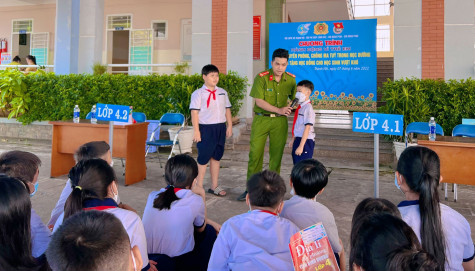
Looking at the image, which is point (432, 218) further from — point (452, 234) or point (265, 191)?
point (265, 191)

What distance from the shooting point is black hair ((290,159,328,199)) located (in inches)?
87.1

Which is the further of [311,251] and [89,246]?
[311,251]

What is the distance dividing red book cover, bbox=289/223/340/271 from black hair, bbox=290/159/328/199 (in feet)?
2.24

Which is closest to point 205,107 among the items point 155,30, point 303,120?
point 303,120

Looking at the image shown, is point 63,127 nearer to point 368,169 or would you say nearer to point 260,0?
point 368,169

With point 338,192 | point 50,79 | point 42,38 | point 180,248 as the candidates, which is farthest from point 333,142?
point 42,38

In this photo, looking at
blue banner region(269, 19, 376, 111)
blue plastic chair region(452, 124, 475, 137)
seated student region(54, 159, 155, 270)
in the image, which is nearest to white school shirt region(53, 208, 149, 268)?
seated student region(54, 159, 155, 270)

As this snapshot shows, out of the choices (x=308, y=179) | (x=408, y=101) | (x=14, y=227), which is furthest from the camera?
(x=408, y=101)

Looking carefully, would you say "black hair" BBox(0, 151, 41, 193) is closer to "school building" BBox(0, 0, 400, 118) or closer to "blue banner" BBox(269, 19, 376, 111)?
"school building" BBox(0, 0, 400, 118)

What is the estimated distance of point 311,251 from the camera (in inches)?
58.2

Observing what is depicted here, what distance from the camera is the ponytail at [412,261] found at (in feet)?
3.41

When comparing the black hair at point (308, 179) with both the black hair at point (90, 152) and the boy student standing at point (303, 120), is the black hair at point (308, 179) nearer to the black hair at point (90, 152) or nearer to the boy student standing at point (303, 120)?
the black hair at point (90, 152)

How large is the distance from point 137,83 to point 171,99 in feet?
2.99

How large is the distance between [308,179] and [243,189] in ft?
9.59
